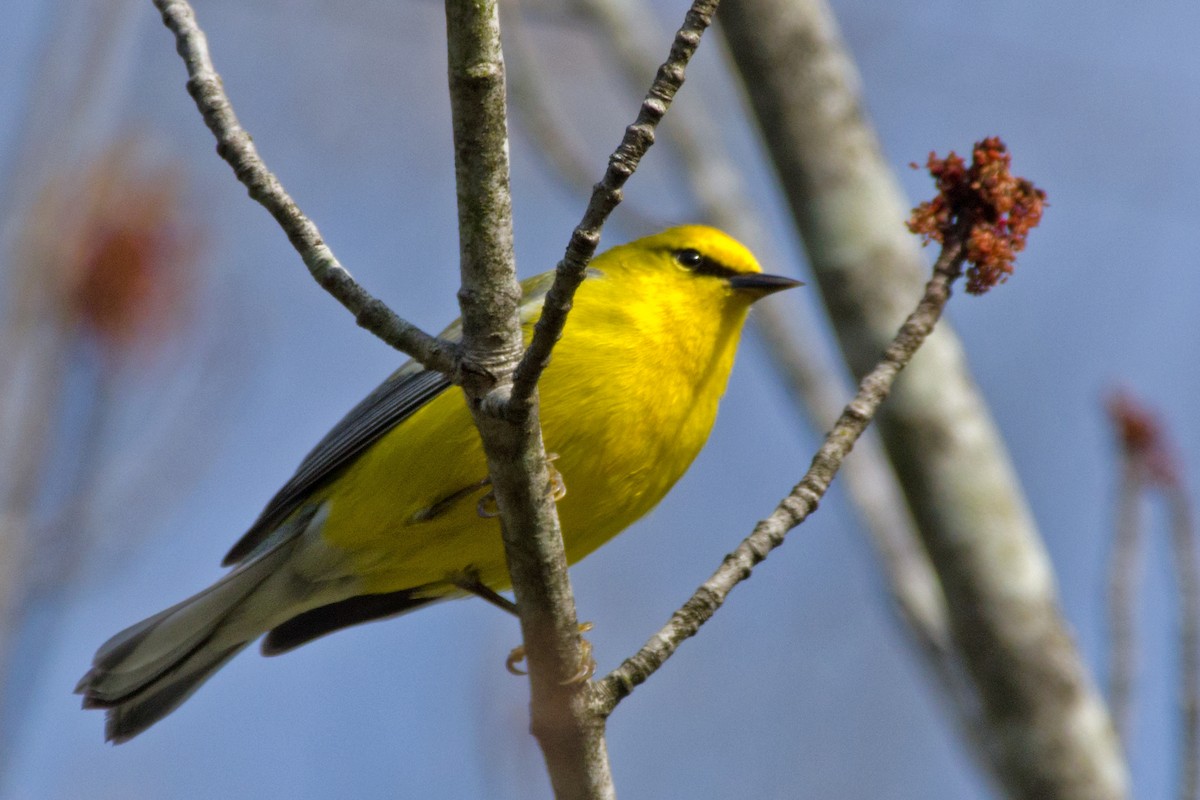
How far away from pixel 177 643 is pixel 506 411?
8.07 ft

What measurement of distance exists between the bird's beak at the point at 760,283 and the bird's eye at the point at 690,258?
0.16 m

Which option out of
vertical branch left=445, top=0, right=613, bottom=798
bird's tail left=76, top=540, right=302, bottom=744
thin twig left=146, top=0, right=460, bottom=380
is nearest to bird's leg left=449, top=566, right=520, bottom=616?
bird's tail left=76, top=540, right=302, bottom=744

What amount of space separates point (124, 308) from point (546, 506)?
1848 mm

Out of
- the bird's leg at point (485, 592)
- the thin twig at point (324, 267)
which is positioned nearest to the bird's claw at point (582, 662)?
the bird's leg at point (485, 592)

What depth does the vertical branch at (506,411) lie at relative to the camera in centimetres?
223

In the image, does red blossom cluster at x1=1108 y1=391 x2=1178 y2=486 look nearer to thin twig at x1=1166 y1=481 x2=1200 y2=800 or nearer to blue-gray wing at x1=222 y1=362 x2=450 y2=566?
thin twig at x1=1166 y1=481 x2=1200 y2=800

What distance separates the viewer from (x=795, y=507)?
9.72 feet

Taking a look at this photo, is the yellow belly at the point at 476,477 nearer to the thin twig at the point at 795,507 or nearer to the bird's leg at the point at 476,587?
the bird's leg at the point at 476,587

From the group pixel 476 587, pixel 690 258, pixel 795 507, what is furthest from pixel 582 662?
pixel 690 258

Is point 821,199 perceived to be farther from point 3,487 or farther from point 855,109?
point 3,487

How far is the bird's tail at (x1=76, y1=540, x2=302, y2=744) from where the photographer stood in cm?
427

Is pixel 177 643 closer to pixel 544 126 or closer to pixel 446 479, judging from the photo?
pixel 446 479

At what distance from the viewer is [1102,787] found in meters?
3.61

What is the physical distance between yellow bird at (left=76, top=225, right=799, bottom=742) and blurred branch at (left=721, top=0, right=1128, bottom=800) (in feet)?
1.74
